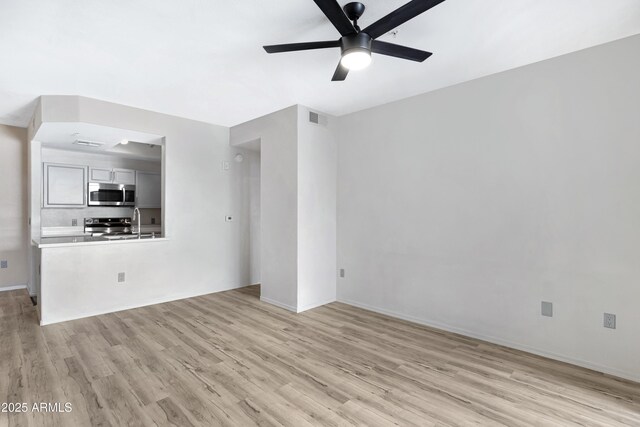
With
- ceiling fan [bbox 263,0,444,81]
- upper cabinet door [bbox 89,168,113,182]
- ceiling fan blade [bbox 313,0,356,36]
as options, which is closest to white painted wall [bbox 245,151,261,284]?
upper cabinet door [bbox 89,168,113,182]

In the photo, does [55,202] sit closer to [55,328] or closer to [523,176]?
[55,328]

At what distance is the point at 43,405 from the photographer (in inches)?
83.2

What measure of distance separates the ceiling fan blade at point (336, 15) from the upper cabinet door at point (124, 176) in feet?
19.5

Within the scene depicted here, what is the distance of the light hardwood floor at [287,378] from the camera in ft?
6.64

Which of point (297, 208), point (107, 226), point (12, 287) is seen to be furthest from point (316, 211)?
point (12, 287)

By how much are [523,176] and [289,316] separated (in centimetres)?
300

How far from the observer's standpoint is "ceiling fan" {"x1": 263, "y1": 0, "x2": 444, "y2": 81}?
181 cm

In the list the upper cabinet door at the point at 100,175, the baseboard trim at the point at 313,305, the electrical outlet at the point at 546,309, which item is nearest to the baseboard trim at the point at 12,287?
the upper cabinet door at the point at 100,175

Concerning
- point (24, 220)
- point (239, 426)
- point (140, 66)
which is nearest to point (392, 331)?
point (239, 426)

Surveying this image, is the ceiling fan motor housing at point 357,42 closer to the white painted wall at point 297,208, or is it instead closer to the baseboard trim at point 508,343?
the white painted wall at point 297,208

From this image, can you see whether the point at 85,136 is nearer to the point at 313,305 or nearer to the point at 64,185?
the point at 64,185

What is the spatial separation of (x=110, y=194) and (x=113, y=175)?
381mm

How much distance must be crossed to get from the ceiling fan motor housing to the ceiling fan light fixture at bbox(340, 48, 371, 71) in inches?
0.7

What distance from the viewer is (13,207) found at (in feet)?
16.8
